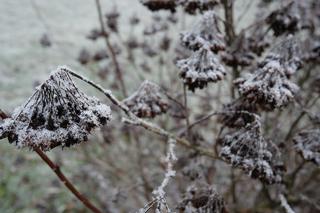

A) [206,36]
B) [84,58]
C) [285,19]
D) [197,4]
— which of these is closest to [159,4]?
[197,4]

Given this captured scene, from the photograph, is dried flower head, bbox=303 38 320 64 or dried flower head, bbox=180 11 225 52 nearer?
dried flower head, bbox=180 11 225 52

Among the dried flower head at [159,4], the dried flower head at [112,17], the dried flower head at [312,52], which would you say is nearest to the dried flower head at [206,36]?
the dried flower head at [159,4]

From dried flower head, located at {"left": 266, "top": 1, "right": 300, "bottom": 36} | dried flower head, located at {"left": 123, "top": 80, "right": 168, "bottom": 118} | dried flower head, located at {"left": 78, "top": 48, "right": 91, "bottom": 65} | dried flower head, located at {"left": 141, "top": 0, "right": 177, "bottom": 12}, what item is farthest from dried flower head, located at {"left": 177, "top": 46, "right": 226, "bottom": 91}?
dried flower head, located at {"left": 78, "top": 48, "right": 91, "bottom": 65}

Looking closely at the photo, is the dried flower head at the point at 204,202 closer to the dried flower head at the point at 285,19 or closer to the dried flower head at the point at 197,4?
the dried flower head at the point at 197,4

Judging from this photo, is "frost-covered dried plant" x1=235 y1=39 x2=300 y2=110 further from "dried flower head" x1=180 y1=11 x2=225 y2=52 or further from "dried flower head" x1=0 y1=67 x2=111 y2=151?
"dried flower head" x1=0 y1=67 x2=111 y2=151

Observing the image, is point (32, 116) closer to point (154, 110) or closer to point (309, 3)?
point (154, 110)

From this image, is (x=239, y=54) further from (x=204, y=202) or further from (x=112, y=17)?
(x=112, y=17)
